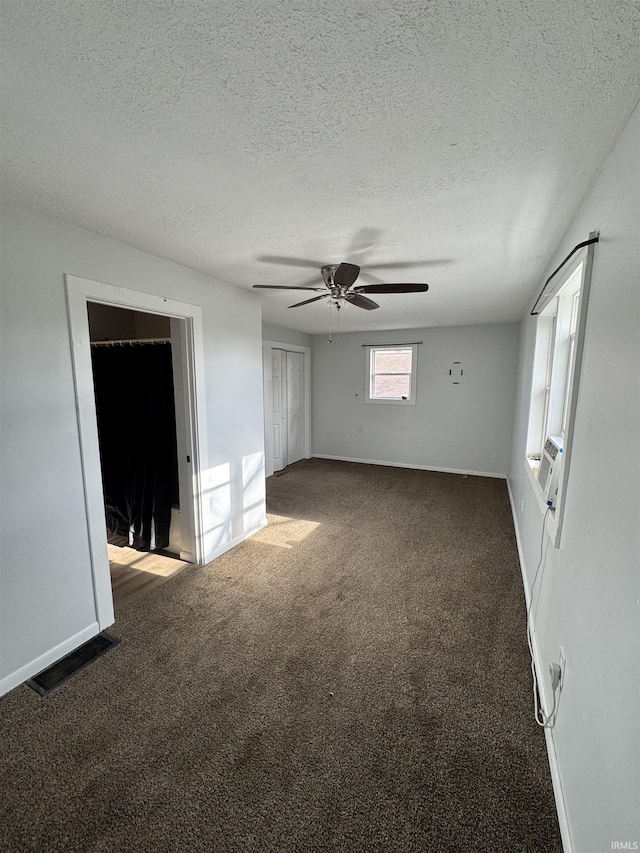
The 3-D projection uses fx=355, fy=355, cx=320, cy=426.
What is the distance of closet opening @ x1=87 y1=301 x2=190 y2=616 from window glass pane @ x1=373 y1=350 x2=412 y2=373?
379 centimetres

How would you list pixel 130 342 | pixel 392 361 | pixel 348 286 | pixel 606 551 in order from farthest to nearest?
pixel 392 361, pixel 130 342, pixel 348 286, pixel 606 551

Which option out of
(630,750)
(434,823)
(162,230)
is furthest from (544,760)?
(162,230)

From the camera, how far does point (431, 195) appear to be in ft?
5.21

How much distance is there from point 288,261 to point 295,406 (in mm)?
3849

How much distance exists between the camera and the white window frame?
1485mm

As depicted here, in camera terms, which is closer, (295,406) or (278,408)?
(278,408)

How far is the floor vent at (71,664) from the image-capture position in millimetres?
1812

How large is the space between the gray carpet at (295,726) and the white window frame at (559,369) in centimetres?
92

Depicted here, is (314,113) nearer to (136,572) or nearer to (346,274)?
(346,274)

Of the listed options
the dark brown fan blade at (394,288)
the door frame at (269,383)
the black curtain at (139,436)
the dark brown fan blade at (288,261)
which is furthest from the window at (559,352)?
the door frame at (269,383)

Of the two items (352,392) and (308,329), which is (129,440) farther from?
(352,392)

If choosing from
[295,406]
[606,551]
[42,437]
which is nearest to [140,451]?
[42,437]

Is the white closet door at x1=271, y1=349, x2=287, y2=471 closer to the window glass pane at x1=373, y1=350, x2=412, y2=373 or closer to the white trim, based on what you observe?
the window glass pane at x1=373, y1=350, x2=412, y2=373

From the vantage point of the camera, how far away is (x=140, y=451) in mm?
3328
